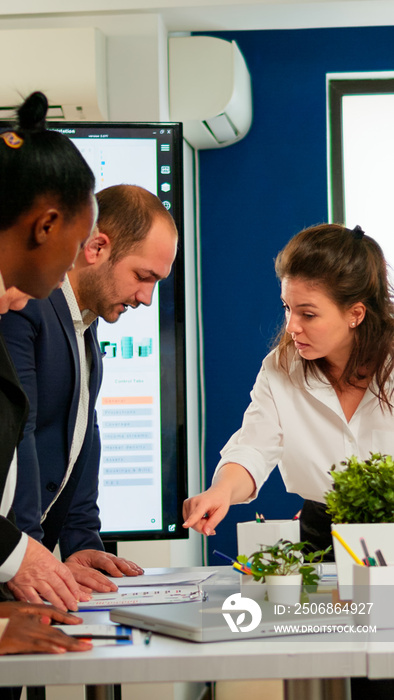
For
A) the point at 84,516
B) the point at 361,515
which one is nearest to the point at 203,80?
the point at 84,516

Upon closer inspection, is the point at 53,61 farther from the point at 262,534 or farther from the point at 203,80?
the point at 262,534

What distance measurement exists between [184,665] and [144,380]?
171cm

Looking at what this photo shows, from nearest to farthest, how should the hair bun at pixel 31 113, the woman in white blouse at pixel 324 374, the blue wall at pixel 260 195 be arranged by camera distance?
Answer: the hair bun at pixel 31 113 < the woman in white blouse at pixel 324 374 < the blue wall at pixel 260 195

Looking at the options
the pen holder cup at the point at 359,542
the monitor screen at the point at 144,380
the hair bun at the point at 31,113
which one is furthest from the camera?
the monitor screen at the point at 144,380

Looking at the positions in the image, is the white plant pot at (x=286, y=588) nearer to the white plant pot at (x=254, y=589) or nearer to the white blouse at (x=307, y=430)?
the white plant pot at (x=254, y=589)

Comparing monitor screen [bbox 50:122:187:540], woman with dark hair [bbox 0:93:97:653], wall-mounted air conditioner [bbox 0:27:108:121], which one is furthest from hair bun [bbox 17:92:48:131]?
wall-mounted air conditioner [bbox 0:27:108:121]

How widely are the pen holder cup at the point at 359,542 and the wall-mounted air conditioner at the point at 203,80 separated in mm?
2225

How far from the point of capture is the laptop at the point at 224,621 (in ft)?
3.31

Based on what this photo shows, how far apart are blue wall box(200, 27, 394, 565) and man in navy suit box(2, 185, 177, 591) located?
154 centimetres

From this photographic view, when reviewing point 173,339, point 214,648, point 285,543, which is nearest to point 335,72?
point 173,339

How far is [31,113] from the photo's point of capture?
1.28 m

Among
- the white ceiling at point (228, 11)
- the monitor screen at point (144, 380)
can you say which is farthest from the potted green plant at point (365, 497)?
the white ceiling at point (228, 11)

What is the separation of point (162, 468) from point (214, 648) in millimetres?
1629

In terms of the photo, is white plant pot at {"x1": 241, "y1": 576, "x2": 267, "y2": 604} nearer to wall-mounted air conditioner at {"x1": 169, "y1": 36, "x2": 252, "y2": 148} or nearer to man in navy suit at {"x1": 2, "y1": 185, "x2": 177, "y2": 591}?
man in navy suit at {"x1": 2, "y1": 185, "x2": 177, "y2": 591}
